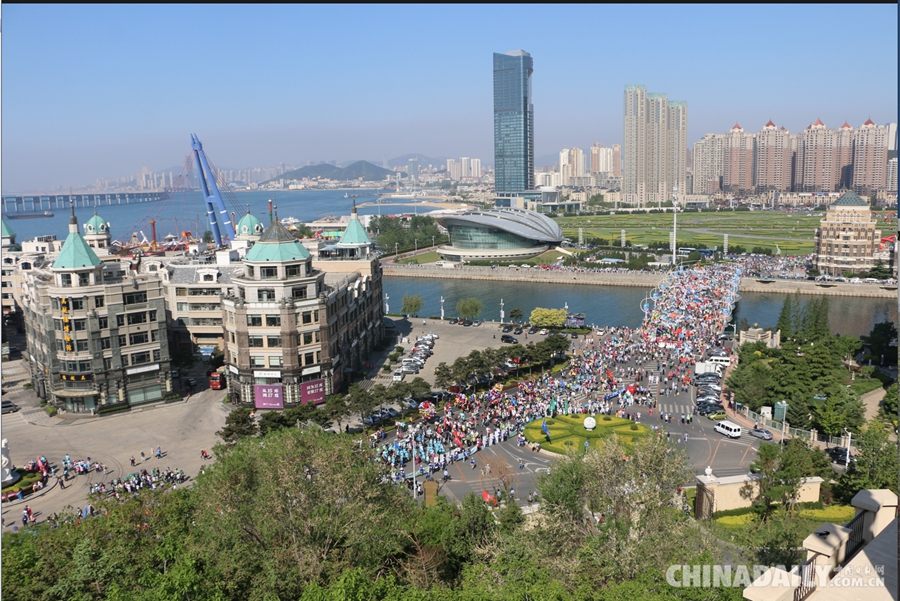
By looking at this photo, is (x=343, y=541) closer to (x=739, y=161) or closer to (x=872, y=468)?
(x=872, y=468)

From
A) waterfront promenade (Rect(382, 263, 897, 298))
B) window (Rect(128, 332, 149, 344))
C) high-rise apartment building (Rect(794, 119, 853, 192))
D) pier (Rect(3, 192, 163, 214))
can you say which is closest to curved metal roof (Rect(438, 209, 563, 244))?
waterfront promenade (Rect(382, 263, 897, 298))

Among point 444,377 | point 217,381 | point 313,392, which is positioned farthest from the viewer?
point 217,381

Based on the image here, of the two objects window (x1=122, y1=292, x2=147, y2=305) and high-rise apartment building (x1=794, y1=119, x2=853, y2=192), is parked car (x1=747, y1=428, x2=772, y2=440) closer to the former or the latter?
window (x1=122, y1=292, x2=147, y2=305)

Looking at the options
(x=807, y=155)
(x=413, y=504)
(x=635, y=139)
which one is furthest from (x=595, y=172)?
(x=413, y=504)

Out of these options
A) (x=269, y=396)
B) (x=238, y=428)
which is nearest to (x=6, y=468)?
(x=238, y=428)

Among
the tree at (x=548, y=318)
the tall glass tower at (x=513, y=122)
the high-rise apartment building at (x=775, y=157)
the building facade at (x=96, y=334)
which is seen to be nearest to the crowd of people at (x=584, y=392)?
the tree at (x=548, y=318)

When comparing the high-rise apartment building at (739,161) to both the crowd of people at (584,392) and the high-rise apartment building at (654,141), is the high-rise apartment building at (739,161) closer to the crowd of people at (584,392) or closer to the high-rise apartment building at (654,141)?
the high-rise apartment building at (654,141)
